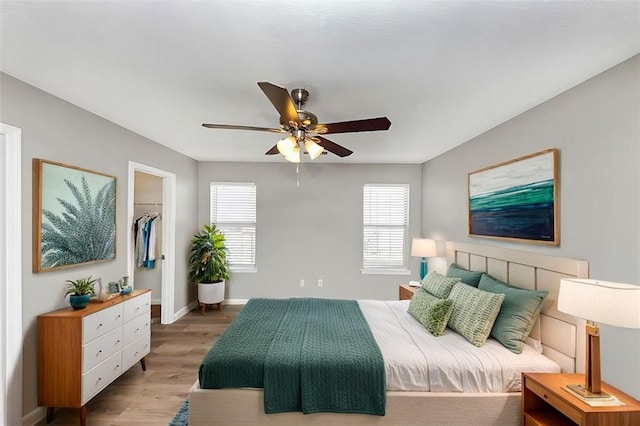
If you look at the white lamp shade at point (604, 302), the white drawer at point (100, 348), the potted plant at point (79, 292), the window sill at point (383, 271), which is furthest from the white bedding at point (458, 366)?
the window sill at point (383, 271)

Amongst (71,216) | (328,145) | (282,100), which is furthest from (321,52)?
(71,216)

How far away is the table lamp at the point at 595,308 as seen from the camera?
1472 mm

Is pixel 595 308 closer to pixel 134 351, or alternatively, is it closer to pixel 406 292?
pixel 406 292

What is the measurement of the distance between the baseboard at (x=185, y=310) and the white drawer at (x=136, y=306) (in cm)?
154

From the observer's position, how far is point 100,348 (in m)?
2.46

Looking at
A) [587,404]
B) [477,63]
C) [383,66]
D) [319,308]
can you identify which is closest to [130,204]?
[319,308]

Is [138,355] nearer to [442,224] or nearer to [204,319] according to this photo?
[204,319]

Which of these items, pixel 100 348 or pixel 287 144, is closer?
pixel 287 144

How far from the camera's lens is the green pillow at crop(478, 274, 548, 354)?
225cm

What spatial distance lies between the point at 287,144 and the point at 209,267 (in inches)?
130

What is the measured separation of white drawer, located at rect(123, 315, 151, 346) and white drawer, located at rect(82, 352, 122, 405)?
6.3 inches

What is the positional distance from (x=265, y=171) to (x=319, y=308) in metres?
2.88

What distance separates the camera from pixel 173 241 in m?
4.48

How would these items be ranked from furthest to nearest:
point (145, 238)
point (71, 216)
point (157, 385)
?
point (145, 238)
point (157, 385)
point (71, 216)
